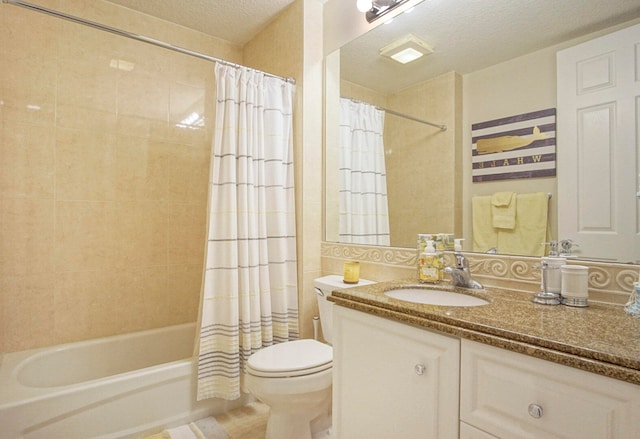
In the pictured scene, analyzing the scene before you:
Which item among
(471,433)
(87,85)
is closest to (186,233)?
(87,85)

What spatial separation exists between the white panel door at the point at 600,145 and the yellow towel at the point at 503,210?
15 cm

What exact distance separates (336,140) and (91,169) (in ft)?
5.02

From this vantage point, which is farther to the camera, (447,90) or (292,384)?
(447,90)

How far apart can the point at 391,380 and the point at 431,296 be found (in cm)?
42

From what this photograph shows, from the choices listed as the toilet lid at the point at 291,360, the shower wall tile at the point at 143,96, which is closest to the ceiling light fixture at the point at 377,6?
the shower wall tile at the point at 143,96

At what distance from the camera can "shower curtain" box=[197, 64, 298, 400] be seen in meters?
1.78

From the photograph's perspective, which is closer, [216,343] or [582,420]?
[582,420]

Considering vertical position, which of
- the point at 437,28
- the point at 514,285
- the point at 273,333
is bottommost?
the point at 273,333

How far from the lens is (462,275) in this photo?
124 cm

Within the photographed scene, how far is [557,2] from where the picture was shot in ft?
3.86

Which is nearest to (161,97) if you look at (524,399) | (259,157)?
(259,157)

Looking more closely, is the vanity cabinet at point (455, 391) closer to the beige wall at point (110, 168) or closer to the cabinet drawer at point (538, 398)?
the cabinet drawer at point (538, 398)

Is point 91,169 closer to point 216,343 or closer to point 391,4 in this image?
point 216,343

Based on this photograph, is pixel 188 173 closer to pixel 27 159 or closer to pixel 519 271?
pixel 27 159
